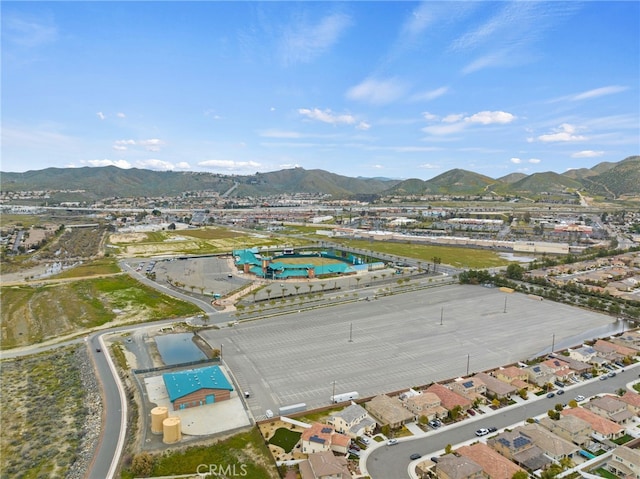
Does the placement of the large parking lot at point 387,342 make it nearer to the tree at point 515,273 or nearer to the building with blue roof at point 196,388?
the building with blue roof at point 196,388

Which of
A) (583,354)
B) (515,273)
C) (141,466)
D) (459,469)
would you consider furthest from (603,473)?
(515,273)

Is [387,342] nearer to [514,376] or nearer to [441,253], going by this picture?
[514,376]

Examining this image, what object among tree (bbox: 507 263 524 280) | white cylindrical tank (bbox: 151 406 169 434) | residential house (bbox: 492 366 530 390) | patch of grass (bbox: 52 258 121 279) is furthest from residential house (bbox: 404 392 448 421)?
patch of grass (bbox: 52 258 121 279)

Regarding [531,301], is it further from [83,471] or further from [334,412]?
[83,471]

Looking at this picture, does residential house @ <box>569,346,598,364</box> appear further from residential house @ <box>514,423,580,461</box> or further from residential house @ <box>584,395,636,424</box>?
residential house @ <box>514,423,580,461</box>

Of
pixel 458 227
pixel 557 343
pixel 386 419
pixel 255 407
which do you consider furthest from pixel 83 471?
pixel 458 227
